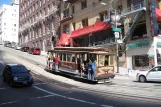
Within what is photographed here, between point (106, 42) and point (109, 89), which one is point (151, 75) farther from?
point (106, 42)

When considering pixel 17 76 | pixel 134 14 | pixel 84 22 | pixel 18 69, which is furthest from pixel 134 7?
pixel 17 76

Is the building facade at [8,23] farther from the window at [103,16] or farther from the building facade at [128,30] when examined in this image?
the window at [103,16]

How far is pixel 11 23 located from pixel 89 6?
82872mm

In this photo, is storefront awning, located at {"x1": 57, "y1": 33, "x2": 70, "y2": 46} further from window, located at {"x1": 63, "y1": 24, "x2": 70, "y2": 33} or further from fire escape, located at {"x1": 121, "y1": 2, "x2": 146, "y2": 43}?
fire escape, located at {"x1": 121, "y1": 2, "x2": 146, "y2": 43}

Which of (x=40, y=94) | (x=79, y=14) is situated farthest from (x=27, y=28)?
(x=40, y=94)

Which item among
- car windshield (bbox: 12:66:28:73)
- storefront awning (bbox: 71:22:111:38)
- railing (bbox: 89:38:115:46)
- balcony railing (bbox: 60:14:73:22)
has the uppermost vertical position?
balcony railing (bbox: 60:14:73:22)

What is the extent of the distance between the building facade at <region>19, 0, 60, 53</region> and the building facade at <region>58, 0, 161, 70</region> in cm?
1204

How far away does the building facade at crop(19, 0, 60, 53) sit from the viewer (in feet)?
174

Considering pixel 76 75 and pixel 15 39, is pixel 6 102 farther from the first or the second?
pixel 15 39

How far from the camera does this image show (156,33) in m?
27.5

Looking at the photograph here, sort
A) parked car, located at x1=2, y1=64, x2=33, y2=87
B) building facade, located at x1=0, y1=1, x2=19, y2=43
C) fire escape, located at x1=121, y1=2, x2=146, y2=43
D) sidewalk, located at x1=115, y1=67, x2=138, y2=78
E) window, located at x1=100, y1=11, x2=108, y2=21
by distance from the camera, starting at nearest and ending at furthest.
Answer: parked car, located at x1=2, y1=64, x2=33, y2=87 → sidewalk, located at x1=115, y1=67, x2=138, y2=78 → fire escape, located at x1=121, y1=2, x2=146, y2=43 → window, located at x1=100, y1=11, x2=108, y2=21 → building facade, located at x1=0, y1=1, x2=19, y2=43

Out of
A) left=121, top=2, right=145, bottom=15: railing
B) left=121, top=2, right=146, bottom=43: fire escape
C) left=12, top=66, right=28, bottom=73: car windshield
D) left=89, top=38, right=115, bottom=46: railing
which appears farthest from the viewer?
left=89, top=38, right=115, bottom=46: railing

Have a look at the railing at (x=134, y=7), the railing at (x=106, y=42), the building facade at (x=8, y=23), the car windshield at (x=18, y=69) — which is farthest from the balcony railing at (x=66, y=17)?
the building facade at (x=8, y=23)

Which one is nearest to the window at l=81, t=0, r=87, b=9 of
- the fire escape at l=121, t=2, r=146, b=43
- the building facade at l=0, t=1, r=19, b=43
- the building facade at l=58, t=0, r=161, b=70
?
the building facade at l=58, t=0, r=161, b=70
